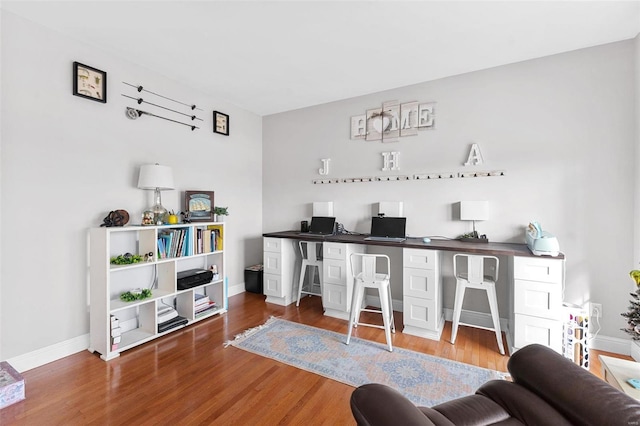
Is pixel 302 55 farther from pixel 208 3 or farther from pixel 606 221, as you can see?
pixel 606 221

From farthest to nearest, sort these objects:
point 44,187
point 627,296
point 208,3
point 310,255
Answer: point 310,255
point 627,296
point 44,187
point 208,3

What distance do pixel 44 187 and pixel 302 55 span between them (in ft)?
8.20

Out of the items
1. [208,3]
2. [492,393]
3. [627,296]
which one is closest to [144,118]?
[208,3]

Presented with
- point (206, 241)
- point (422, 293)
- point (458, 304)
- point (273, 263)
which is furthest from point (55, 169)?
point (458, 304)

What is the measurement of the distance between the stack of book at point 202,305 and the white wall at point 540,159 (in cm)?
194

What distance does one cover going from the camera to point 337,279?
10.4ft

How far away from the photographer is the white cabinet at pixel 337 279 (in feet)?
10.2

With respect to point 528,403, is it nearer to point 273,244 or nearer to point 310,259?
point 310,259

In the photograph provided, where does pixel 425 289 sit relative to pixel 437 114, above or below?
below

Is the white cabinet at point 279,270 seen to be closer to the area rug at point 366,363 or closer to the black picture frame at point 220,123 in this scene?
the area rug at point 366,363

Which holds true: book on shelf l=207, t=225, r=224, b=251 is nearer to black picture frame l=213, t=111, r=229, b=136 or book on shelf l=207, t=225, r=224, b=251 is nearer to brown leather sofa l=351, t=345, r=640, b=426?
black picture frame l=213, t=111, r=229, b=136

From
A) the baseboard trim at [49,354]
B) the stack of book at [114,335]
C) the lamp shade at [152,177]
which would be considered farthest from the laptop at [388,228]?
the baseboard trim at [49,354]

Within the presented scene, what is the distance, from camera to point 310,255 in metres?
3.59

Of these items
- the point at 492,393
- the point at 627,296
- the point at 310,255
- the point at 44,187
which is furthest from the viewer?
the point at 310,255
